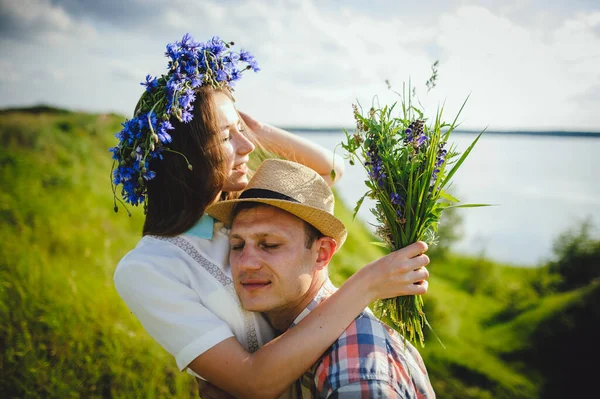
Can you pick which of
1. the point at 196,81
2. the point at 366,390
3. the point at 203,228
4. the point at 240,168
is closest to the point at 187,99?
the point at 196,81

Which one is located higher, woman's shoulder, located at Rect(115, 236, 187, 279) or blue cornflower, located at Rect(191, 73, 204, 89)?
blue cornflower, located at Rect(191, 73, 204, 89)

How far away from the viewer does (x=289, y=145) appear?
11.2 feet

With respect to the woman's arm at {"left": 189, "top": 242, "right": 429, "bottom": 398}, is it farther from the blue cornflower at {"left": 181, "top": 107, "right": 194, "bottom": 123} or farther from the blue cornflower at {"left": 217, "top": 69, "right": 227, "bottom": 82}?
the blue cornflower at {"left": 217, "top": 69, "right": 227, "bottom": 82}

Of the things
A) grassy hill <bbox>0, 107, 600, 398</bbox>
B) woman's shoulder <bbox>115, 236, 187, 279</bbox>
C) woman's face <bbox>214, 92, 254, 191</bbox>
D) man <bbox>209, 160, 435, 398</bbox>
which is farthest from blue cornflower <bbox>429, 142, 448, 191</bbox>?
grassy hill <bbox>0, 107, 600, 398</bbox>

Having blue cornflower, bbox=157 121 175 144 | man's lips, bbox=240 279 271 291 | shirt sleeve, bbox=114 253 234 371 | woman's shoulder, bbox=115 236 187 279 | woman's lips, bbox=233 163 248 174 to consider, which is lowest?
shirt sleeve, bbox=114 253 234 371

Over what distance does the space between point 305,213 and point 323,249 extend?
32 centimetres

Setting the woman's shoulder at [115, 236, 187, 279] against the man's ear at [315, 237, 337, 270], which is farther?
the man's ear at [315, 237, 337, 270]

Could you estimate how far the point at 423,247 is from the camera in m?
2.15

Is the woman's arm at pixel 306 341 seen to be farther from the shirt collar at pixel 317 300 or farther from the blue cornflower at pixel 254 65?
the blue cornflower at pixel 254 65

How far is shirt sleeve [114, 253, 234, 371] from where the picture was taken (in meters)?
2.09

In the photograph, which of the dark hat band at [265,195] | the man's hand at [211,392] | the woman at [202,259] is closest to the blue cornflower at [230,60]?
the woman at [202,259]

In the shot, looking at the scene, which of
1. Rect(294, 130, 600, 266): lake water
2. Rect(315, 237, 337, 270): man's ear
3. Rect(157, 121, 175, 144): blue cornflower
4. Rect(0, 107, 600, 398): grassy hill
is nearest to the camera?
Rect(157, 121, 175, 144): blue cornflower

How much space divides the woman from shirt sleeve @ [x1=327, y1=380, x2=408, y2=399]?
0.20 meters

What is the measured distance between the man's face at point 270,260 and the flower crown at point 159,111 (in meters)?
0.50
